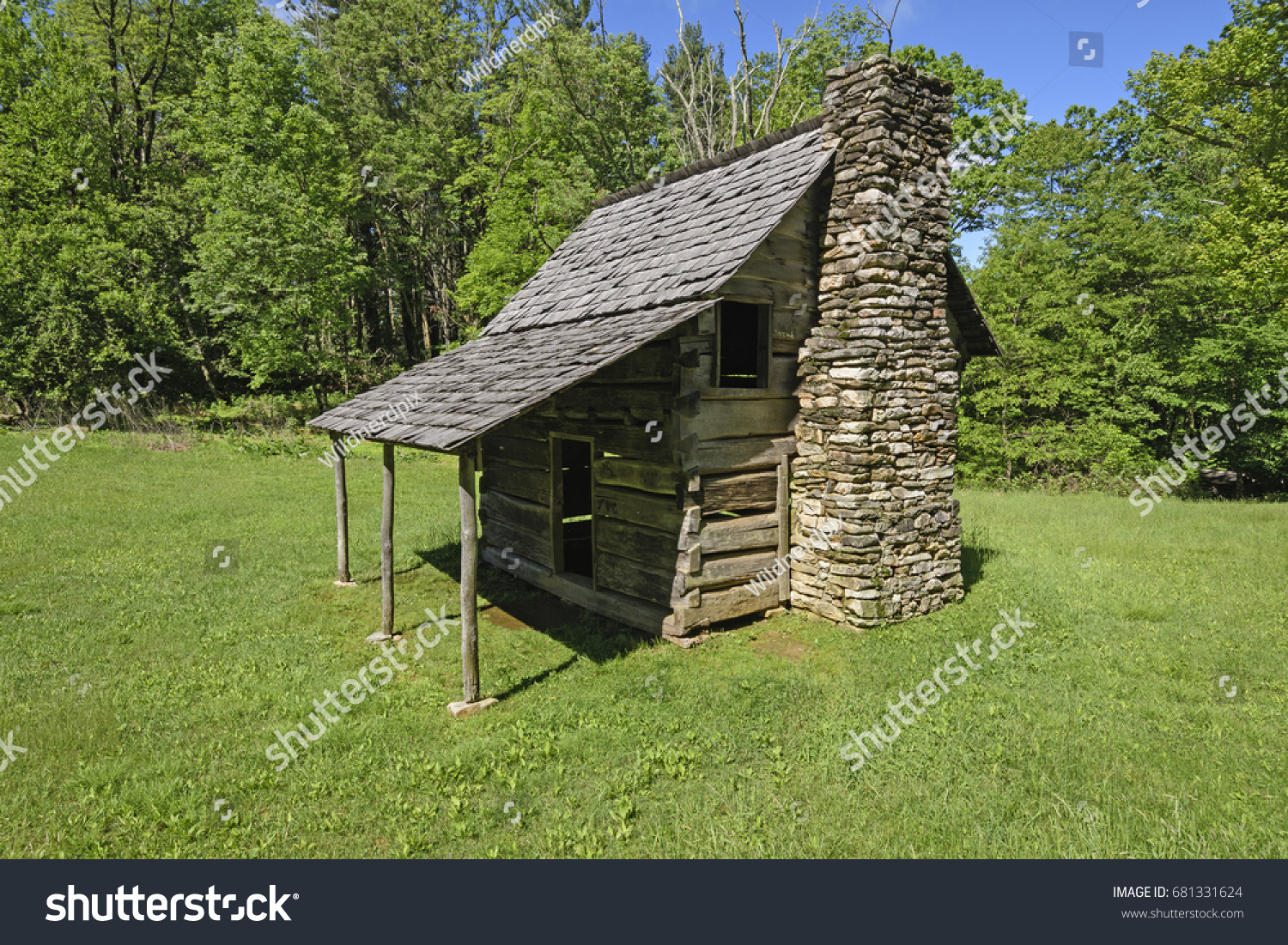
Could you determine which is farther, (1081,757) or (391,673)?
(391,673)

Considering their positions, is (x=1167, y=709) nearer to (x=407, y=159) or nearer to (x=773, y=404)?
(x=773, y=404)

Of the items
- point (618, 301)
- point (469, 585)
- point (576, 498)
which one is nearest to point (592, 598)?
point (469, 585)

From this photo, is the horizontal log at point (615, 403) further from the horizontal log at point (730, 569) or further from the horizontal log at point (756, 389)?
the horizontal log at point (730, 569)

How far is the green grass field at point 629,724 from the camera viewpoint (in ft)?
14.6

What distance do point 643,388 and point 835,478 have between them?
2.65 metres

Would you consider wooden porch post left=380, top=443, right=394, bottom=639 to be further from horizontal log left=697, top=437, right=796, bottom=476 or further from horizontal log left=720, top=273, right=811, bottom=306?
horizontal log left=720, top=273, right=811, bottom=306

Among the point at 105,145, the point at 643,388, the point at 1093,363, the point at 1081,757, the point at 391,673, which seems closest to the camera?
the point at 1081,757

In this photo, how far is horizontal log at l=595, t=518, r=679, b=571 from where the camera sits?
8.02 m

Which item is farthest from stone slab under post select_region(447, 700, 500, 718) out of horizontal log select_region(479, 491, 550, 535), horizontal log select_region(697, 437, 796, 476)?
horizontal log select_region(479, 491, 550, 535)

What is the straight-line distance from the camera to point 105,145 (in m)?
25.0

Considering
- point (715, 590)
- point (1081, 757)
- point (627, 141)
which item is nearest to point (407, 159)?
point (627, 141)

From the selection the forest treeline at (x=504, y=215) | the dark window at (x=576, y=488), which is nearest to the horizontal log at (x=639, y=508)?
the dark window at (x=576, y=488)

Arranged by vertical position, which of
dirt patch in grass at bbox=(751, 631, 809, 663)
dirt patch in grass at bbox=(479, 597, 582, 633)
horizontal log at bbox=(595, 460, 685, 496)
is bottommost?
dirt patch in grass at bbox=(479, 597, 582, 633)

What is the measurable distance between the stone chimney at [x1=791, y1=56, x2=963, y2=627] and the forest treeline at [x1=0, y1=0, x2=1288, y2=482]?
44.2 feet
